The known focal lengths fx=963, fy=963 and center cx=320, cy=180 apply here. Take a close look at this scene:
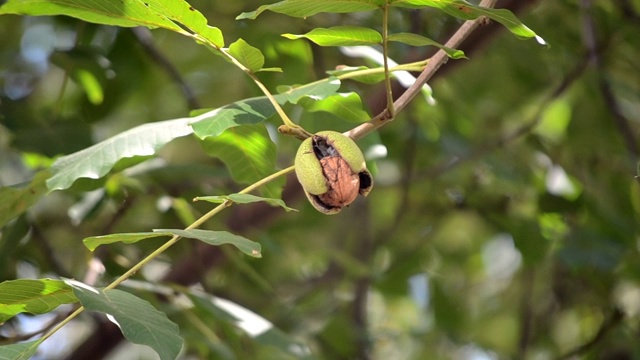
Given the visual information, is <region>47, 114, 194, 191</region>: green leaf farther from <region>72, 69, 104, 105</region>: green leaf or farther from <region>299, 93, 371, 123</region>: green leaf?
<region>72, 69, 104, 105</region>: green leaf

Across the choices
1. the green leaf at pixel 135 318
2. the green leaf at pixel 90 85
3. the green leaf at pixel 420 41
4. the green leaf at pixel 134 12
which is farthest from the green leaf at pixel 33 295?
the green leaf at pixel 90 85

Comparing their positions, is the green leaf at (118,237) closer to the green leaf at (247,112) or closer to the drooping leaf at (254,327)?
the green leaf at (247,112)

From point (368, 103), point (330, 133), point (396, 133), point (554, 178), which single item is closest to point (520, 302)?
point (554, 178)

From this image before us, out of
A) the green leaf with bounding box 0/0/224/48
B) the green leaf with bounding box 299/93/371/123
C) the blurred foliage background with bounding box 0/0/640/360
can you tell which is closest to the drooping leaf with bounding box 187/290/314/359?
the blurred foliage background with bounding box 0/0/640/360

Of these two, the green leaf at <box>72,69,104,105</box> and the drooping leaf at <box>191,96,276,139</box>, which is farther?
the green leaf at <box>72,69,104,105</box>

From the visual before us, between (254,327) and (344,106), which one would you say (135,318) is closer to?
(344,106)

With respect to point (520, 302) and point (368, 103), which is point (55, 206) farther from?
point (520, 302)

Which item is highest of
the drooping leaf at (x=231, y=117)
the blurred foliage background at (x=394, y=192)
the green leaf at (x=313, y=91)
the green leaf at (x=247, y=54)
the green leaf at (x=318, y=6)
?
the green leaf at (x=318, y=6)

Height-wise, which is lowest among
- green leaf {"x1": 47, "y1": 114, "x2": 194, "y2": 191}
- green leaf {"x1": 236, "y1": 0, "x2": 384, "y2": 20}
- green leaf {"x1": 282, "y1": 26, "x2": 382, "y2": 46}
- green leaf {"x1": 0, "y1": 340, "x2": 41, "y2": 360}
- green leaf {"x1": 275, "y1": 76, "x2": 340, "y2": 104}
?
green leaf {"x1": 0, "y1": 340, "x2": 41, "y2": 360}
